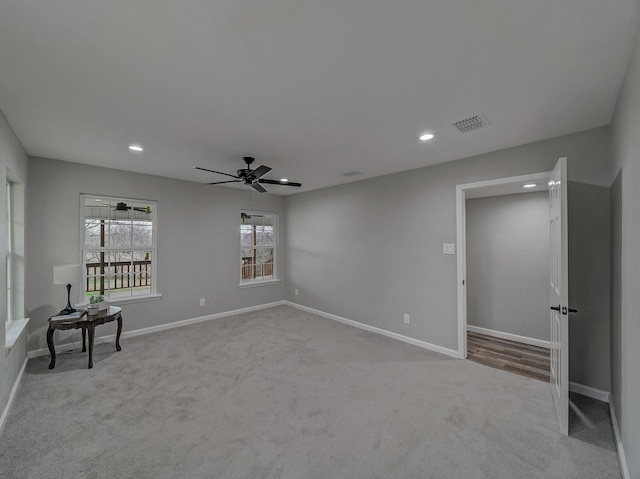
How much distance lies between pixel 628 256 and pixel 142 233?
5550 millimetres

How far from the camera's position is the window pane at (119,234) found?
4.25m

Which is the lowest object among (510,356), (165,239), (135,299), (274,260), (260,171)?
(510,356)

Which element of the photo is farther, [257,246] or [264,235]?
[264,235]

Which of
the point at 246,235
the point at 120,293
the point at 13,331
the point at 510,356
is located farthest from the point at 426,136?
the point at 120,293

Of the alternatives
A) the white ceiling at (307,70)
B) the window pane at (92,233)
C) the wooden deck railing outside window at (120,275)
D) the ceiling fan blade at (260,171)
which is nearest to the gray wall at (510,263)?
the white ceiling at (307,70)

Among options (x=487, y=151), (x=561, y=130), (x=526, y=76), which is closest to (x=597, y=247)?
(x=561, y=130)

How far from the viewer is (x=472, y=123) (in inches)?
98.0

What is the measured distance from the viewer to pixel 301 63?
5.48ft

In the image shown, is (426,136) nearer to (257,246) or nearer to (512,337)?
(512,337)

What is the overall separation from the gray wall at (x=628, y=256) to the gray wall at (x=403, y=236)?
0.42 meters

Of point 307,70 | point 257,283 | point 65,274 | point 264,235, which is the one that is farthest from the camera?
point 264,235

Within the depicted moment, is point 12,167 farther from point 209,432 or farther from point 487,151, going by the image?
point 487,151

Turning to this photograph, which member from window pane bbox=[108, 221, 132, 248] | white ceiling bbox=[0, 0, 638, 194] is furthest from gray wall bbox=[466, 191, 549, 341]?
window pane bbox=[108, 221, 132, 248]

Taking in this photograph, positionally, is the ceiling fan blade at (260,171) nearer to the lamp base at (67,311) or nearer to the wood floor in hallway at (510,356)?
the lamp base at (67,311)
